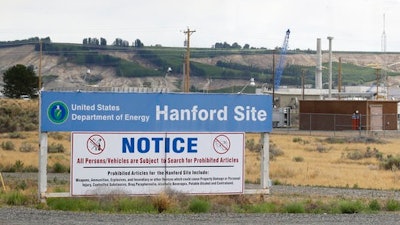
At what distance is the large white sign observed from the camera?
1750 cm

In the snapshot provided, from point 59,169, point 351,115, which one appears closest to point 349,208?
point 59,169

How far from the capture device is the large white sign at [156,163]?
689 inches

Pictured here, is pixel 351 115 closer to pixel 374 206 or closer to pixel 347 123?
pixel 347 123

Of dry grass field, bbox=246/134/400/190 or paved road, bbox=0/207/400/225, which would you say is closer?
paved road, bbox=0/207/400/225

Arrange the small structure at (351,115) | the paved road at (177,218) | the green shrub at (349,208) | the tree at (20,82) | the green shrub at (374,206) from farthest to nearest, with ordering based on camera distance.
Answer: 1. the tree at (20,82)
2. the small structure at (351,115)
3. the green shrub at (374,206)
4. the green shrub at (349,208)
5. the paved road at (177,218)

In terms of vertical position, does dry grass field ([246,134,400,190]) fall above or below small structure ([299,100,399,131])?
below

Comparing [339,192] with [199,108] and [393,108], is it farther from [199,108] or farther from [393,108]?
[393,108]

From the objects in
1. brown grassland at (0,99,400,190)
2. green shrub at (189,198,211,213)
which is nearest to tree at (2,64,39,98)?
brown grassland at (0,99,400,190)

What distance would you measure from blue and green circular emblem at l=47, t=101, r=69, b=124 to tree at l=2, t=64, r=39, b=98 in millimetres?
85883

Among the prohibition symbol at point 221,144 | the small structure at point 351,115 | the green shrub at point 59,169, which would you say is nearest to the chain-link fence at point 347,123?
the small structure at point 351,115

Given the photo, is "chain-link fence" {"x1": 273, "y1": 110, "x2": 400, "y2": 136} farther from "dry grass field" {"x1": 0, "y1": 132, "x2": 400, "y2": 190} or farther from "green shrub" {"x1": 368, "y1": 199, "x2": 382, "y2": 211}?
"green shrub" {"x1": 368, "y1": 199, "x2": 382, "y2": 211}

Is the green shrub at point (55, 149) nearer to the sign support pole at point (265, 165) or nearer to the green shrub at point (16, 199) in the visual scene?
the green shrub at point (16, 199)

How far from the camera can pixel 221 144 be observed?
1833 cm

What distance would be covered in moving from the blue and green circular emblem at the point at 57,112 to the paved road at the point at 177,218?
7.07 feet
